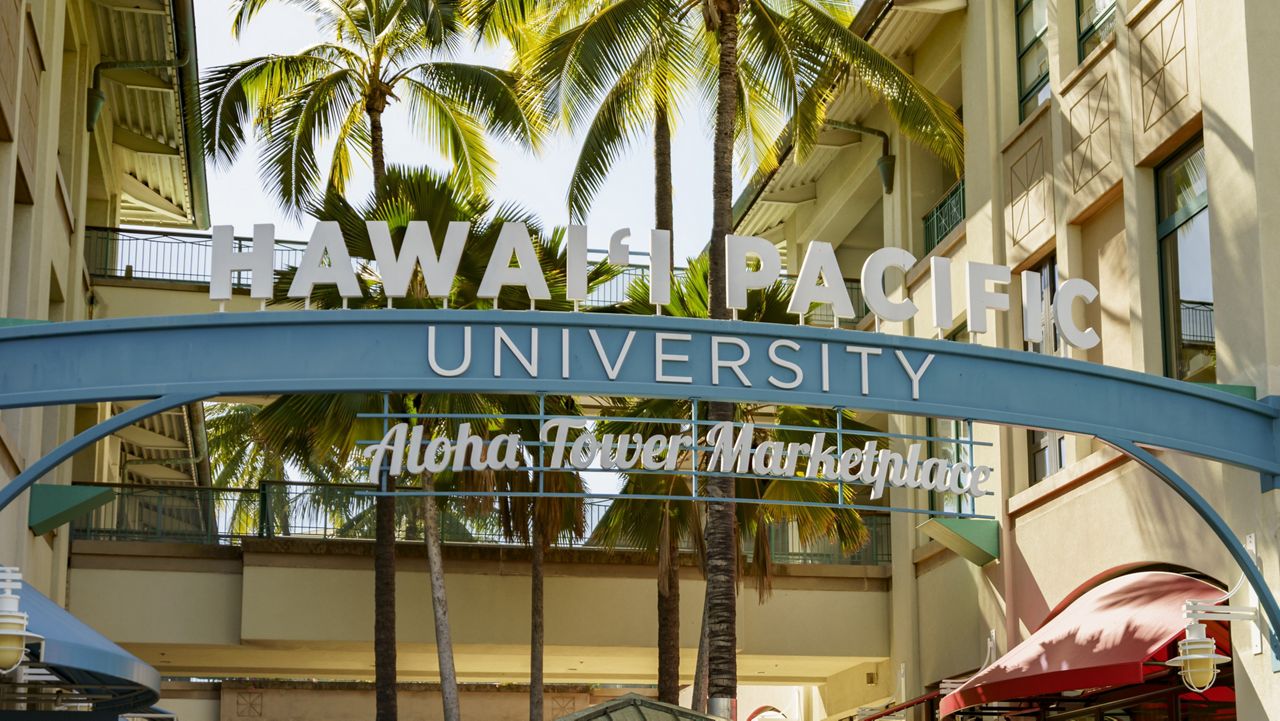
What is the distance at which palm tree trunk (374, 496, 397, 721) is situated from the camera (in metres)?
21.5

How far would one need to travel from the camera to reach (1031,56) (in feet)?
71.5

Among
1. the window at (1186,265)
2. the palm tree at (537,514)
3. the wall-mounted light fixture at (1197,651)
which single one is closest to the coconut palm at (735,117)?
the palm tree at (537,514)

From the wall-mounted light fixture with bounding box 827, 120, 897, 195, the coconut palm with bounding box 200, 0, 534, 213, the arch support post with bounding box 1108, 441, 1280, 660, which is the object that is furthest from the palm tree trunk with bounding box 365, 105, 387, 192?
the arch support post with bounding box 1108, 441, 1280, 660

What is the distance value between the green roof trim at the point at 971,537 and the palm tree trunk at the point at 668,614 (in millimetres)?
3657

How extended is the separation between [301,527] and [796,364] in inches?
582

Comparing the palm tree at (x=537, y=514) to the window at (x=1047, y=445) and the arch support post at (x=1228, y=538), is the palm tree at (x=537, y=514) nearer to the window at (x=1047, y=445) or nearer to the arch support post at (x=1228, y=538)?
the window at (x=1047, y=445)

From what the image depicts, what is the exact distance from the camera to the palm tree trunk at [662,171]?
859 inches

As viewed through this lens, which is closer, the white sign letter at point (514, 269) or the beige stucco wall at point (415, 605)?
the white sign letter at point (514, 269)

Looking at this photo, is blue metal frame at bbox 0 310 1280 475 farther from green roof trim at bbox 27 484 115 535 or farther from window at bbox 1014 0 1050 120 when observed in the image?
green roof trim at bbox 27 484 115 535

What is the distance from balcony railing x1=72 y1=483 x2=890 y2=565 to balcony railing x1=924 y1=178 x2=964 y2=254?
7.01 metres

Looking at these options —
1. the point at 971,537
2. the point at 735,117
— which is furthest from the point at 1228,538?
the point at 735,117

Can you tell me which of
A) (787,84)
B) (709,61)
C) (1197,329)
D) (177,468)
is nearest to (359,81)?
(709,61)

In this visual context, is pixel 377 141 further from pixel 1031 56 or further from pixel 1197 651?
pixel 1197 651

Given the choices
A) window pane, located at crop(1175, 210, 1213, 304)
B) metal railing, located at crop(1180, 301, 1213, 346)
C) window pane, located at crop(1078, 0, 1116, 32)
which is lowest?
metal railing, located at crop(1180, 301, 1213, 346)
